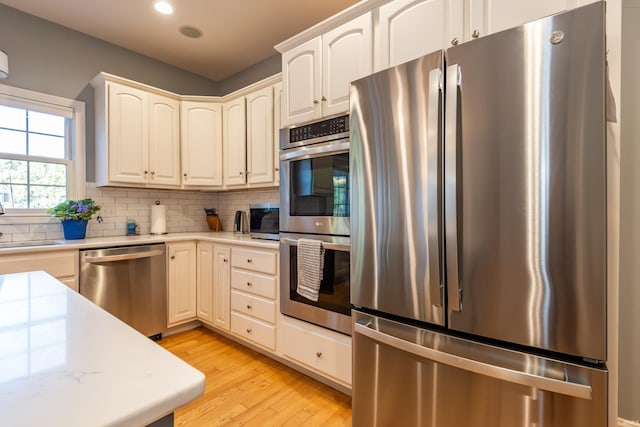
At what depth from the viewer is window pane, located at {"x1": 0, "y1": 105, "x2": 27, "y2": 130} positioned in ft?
8.35

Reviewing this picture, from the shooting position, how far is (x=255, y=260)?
2.42m

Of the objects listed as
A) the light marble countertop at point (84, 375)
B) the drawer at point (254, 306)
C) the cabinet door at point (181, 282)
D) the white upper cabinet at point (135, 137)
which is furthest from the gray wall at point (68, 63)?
the light marble countertop at point (84, 375)

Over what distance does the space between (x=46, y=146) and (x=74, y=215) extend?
74cm

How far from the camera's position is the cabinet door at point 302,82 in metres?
1.99

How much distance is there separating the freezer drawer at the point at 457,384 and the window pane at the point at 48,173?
2.92 meters

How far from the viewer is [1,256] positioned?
2.01 m

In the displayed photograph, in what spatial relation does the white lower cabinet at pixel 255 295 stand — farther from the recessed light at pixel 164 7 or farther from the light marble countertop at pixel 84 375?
the recessed light at pixel 164 7

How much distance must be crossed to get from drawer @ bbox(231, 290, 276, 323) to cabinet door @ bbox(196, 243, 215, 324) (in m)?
0.36

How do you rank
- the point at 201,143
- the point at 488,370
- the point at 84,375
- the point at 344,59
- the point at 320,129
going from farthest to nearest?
the point at 201,143 → the point at 320,129 → the point at 344,59 → the point at 488,370 → the point at 84,375

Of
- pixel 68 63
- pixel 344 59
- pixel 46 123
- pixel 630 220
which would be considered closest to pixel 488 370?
pixel 630 220

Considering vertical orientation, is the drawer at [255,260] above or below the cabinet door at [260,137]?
below

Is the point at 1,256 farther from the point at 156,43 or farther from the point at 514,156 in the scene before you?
the point at 514,156

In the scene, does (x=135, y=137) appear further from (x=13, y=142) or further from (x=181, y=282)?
(x=181, y=282)

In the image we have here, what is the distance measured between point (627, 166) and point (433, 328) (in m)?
1.30
